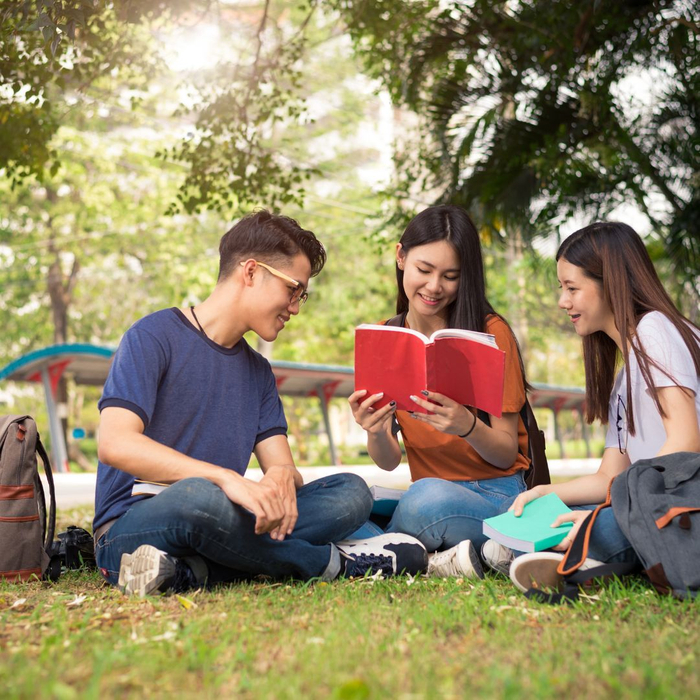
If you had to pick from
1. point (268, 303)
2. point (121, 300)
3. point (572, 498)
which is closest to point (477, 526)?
point (572, 498)

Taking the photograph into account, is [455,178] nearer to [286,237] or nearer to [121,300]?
[286,237]

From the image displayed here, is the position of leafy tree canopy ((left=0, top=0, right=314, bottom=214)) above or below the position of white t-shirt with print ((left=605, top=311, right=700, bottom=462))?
above

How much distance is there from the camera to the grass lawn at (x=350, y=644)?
6.35 feet

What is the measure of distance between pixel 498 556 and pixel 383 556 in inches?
19.8

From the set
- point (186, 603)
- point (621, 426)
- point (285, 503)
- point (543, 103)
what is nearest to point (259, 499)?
point (285, 503)

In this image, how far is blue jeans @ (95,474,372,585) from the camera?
3088mm

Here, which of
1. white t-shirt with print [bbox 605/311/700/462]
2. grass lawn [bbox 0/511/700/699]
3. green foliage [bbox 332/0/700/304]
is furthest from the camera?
green foliage [bbox 332/0/700/304]

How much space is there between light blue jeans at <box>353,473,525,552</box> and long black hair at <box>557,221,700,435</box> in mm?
714

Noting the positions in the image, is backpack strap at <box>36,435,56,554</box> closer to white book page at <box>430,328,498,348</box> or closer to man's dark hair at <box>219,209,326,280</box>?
man's dark hair at <box>219,209,326,280</box>

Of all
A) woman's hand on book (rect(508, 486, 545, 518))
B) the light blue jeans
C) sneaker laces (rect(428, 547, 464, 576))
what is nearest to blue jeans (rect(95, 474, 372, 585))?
the light blue jeans

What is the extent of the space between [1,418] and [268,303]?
4.55ft

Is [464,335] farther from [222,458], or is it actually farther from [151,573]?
[151,573]

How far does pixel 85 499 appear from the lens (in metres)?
10.6

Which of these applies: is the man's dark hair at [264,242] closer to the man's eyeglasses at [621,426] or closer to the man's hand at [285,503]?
the man's hand at [285,503]
